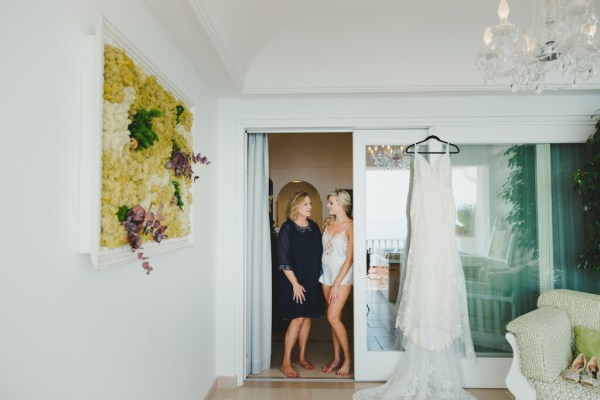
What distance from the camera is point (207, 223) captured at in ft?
9.07

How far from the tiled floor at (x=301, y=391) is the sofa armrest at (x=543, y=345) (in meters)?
0.85

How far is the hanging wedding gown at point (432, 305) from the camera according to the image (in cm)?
270

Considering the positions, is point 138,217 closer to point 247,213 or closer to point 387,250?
point 247,213

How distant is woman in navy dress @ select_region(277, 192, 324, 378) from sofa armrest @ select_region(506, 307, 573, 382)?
5.61 ft

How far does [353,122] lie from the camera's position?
10.1 feet

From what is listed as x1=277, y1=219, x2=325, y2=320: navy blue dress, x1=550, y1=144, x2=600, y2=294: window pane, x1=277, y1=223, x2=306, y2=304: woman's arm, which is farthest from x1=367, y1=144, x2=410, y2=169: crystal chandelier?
x1=550, y1=144, x2=600, y2=294: window pane

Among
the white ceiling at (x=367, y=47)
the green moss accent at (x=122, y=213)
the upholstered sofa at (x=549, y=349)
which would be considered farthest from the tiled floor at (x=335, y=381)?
the green moss accent at (x=122, y=213)

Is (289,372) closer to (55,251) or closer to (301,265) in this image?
(301,265)

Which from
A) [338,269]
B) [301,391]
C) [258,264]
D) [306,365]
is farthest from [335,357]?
[258,264]

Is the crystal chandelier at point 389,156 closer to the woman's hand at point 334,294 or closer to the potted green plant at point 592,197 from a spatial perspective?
the woman's hand at point 334,294

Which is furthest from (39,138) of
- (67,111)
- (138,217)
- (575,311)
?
(575,311)

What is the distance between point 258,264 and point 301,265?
1.37ft

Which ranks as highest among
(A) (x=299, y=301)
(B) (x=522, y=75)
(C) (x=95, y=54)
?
(B) (x=522, y=75)

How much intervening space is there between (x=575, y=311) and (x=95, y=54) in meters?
3.00
